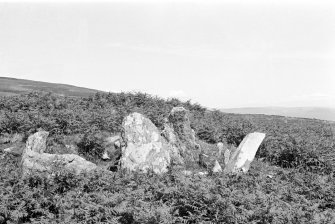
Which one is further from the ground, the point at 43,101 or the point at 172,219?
the point at 43,101

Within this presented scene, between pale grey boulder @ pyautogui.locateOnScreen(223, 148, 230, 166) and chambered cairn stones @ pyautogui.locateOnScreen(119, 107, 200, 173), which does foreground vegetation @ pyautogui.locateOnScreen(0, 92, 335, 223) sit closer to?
pale grey boulder @ pyautogui.locateOnScreen(223, 148, 230, 166)

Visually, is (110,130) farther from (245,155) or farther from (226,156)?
(245,155)

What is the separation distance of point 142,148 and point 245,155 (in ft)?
15.6

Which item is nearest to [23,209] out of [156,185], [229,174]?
[156,185]

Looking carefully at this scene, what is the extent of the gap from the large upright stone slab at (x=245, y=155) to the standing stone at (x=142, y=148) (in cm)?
285

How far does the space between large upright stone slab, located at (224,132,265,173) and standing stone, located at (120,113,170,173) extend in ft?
9.35

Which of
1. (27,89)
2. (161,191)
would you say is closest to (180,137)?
(161,191)

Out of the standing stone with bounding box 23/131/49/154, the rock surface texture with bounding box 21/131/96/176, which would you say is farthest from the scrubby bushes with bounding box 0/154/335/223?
the standing stone with bounding box 23/131/49/154

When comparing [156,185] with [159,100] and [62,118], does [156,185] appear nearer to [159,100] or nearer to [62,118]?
[62,118]

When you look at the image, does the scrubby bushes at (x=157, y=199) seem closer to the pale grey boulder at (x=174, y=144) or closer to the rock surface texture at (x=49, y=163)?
the rock surface texture at (x=49, y=163)

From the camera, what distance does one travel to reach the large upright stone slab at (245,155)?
1599cm

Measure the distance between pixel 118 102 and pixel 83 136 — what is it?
1142cm

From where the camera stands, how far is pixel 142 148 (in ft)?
49.3

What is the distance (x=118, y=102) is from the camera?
28.8 metres
